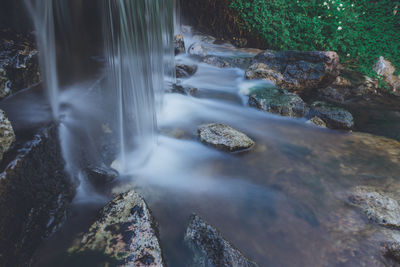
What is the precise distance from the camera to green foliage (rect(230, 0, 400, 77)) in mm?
7621

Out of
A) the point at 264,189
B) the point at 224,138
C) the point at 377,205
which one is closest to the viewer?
the point at 377,205

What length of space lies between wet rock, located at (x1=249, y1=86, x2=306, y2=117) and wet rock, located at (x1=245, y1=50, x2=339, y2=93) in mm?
648

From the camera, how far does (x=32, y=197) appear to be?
1843 mm

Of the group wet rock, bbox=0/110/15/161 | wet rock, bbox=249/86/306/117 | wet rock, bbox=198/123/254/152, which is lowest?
wet rock, bbox=198/123/254/152

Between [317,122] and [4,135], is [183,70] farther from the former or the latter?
[4,135]

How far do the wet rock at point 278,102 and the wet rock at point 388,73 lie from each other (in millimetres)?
4447

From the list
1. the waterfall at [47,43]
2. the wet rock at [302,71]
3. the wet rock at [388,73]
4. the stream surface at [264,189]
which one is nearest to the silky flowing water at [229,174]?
the stream surface at [264,189]

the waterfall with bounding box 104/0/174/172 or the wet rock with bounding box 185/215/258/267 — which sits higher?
the waterfall with bounding box 104/0/174/172

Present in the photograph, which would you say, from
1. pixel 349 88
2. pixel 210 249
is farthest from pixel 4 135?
pixel 349 88

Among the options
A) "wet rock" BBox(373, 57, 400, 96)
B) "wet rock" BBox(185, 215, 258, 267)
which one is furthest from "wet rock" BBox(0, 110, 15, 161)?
"wet rock" BBox(373, 57, 400, 96)

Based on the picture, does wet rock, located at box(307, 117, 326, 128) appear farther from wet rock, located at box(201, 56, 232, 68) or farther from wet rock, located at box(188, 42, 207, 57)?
wet rock, located at box(188, 42, 207, 57)

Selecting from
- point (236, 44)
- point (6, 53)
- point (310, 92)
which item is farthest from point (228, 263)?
point (236, 44)

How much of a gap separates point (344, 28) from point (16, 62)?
9.17 metres

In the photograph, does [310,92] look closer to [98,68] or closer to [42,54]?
[98,68]
